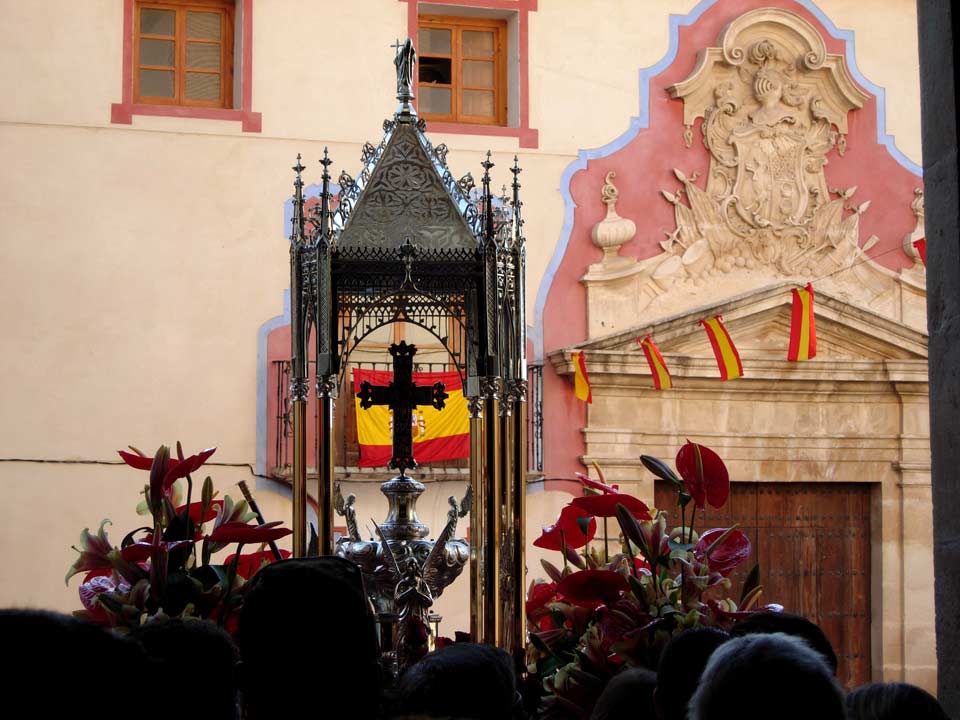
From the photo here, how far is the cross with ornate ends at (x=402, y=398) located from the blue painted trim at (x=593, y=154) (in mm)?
6022

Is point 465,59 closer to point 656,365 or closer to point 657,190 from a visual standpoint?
point 657,190

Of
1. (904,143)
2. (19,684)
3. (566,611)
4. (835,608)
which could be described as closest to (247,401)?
(835,608)

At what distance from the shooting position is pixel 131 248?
34.2 feet

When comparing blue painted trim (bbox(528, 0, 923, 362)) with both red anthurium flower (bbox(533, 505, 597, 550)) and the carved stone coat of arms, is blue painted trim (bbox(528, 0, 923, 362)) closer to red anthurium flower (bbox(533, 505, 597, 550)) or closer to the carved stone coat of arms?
the carved stone coat of arms

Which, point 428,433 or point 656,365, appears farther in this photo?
point 656,365

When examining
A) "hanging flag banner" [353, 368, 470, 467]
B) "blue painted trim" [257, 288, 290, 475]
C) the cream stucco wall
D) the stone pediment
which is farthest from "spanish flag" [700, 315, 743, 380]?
"blue painted trim" [257, 288, 290, 475]

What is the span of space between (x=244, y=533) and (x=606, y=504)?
0.94m

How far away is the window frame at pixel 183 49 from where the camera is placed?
35.1 feet

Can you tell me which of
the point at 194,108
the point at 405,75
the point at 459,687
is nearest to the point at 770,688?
the point at 459,687

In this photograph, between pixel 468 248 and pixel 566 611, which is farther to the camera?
pixel 468 248

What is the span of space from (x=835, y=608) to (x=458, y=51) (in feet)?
16.5

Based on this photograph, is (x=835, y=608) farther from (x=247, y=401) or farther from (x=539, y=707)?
(x=539, y=707)

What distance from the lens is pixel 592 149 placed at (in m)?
11.2

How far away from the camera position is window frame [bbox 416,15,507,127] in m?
11.2
